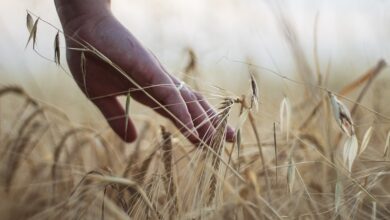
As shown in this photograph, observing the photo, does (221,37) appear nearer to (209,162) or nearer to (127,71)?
(127,71)

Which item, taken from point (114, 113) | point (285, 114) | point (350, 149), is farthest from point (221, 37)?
point (350, 149)

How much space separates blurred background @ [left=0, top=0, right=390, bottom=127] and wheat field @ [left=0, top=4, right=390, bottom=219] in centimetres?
5

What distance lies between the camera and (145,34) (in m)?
1.35

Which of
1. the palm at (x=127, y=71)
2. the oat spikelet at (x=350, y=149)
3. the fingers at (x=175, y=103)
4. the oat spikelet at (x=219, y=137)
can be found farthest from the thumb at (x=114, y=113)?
the oat spikelet at (x=350, y=149)

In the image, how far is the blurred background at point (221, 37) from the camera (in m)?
1.26

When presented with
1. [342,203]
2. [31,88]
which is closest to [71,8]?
[31,88]

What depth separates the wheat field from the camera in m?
0.91

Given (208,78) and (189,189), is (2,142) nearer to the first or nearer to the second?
(189,189)

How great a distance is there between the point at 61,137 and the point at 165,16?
405 millimetres

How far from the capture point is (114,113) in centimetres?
120

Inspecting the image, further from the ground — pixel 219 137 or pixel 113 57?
pixel 113 57

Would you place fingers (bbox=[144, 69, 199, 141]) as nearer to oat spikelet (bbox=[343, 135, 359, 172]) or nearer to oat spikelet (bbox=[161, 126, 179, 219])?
oat spikelet (bbox=[161, 126, 179, 219])

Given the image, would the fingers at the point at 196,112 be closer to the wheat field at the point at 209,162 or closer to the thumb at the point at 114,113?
the wheat field at the point at 209,162

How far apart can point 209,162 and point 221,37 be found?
57 centimetres
